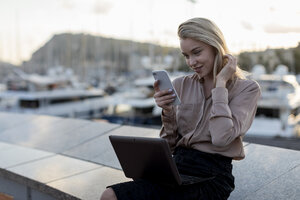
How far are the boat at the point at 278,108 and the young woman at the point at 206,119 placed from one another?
17.0 meters

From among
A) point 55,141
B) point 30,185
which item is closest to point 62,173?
point 30,185

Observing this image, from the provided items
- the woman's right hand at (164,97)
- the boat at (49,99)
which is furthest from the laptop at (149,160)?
the boat at (49,99)

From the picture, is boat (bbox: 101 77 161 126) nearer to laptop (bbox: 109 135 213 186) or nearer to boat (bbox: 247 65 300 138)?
boat (bbox: 247 65 300 138)

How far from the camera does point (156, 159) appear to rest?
220 cm

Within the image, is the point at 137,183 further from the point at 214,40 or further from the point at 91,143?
the point at 91,143

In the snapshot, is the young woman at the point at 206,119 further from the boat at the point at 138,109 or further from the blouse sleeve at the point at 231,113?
the boat at the point at 138,109

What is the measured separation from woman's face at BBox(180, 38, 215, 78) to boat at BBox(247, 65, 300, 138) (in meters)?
17.1

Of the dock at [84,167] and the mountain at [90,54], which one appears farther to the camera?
the mountain at [90,54]

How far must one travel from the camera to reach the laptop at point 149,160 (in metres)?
2.12

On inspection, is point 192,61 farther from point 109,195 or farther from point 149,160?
point 109,195

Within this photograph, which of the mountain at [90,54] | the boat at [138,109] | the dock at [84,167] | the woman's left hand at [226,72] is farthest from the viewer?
the mountain at [90,54]

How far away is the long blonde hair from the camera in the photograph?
2.52 metres

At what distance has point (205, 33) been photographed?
2.52m

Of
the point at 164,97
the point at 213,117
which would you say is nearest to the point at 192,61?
the point at 164,97
